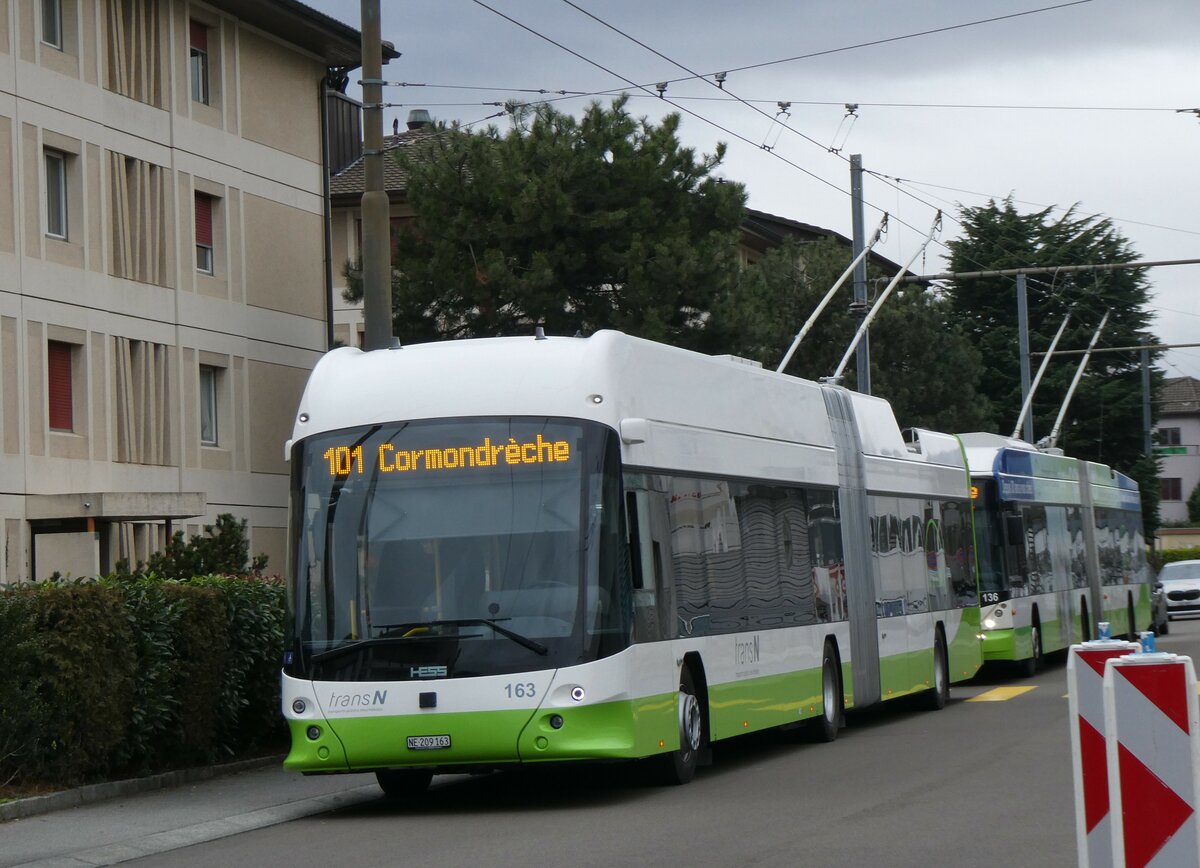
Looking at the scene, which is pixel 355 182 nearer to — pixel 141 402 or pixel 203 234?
pixel 203 234

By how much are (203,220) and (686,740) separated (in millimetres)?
20324

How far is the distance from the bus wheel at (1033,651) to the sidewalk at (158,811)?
13.2m

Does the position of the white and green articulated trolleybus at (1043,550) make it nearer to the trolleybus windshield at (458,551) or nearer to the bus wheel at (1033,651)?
the bus wheel at (1033,651)

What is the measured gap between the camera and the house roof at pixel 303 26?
32.9m

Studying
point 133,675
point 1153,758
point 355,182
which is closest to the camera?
point 1153,758

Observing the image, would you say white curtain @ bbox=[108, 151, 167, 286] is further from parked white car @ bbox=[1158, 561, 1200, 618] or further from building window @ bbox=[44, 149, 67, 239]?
parked white car @ bbox=[1158, 561, 1200, 618]

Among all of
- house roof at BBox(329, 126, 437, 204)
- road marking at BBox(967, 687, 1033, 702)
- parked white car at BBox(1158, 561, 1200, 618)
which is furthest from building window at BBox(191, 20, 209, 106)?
parked white car at BBox(1158, 561, 1200, 618)

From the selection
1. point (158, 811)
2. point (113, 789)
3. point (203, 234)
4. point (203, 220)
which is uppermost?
point (203, 220)

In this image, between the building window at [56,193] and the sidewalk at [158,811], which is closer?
the sidewalk at [158,811]

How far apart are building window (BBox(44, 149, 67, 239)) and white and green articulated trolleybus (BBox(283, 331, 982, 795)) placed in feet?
51.2

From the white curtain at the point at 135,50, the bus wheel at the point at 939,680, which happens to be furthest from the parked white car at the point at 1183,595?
the white curtain at the point at 135,50

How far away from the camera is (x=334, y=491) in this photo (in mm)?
13117

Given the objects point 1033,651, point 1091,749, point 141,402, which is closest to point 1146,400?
point 1033,651

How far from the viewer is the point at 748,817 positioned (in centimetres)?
1166
